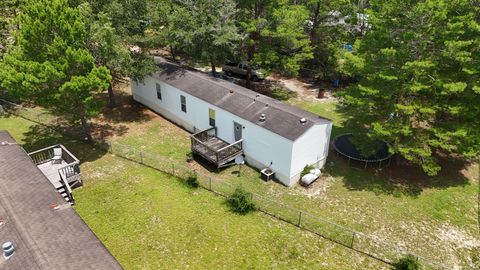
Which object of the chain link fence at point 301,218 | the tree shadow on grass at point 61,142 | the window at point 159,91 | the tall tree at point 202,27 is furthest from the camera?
the window at point 159,91

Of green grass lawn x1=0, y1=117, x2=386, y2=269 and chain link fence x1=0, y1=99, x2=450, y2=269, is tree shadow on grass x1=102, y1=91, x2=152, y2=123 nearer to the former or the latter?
chain link fence x1=0, y1=99, x2=450, y2=269

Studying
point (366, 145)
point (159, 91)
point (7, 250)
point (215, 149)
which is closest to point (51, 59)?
point (159, 91)

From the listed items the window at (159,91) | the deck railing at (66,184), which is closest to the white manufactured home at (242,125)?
the window at (159,91)

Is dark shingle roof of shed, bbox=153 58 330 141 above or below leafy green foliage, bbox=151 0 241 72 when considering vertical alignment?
below

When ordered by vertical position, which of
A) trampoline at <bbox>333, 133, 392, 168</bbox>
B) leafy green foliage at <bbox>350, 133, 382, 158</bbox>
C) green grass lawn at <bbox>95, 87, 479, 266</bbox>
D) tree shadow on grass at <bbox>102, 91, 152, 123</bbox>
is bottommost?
green grass lawn at <bbox>95, 87, 479, 266</bbox>

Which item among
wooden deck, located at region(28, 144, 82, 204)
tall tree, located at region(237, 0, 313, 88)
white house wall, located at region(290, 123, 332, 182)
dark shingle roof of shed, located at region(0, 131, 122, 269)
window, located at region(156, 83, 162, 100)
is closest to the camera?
dark shingle roof of shed, located at region(0, 131, 122, 269)

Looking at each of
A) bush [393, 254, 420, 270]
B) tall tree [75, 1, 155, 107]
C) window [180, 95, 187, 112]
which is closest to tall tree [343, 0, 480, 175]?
bush [393, 254, 420, 270]

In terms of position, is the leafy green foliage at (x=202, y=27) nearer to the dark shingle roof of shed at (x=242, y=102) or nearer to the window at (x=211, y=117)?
the dark shingle roof of shed at (x=242, y=102)
